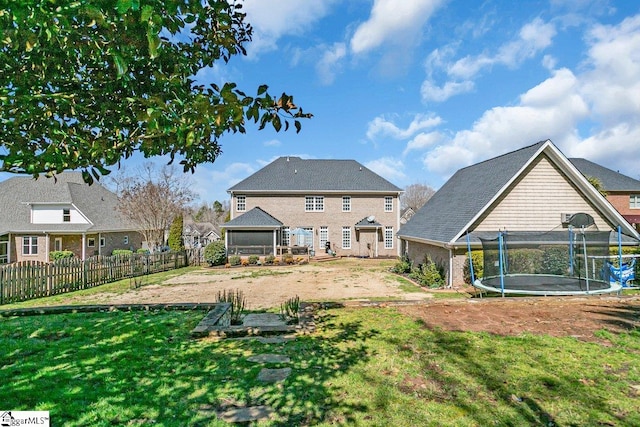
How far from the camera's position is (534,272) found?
13.3 meters

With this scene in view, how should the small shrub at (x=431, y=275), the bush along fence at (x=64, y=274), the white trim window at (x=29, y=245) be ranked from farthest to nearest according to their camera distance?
the white trim window at (x=29, y=245) < the small shrub at (x=431, y=275) < the bush along fence at (x=64, y=274)

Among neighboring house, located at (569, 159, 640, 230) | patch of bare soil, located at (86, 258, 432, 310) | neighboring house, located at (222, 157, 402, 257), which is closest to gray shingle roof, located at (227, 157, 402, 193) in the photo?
Result: neighboring house, located at (222, 157, 402, 257)

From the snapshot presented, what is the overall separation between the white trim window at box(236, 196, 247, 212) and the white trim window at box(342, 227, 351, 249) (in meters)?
9.51

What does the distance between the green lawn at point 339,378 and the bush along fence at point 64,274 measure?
782 centimetres

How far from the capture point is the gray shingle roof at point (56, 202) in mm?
28406

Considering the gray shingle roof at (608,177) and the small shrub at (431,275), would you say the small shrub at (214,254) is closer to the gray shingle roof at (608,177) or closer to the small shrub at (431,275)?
the small shrub at (431,275)

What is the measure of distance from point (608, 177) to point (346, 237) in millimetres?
28620

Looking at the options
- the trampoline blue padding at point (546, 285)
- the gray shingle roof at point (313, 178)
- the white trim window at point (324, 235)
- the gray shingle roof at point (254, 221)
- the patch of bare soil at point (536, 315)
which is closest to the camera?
the patch of bare soil at point (536, 315)

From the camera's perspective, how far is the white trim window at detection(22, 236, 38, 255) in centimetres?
2805

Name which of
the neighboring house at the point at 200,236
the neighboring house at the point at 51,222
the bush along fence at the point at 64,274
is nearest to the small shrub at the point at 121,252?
the neighboring house at the point at 51,222

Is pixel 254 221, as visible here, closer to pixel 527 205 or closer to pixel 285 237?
pixel 285 237

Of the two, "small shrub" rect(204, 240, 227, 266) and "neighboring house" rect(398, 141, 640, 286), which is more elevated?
"neighboring house" rect(398, 141, 640, 286)

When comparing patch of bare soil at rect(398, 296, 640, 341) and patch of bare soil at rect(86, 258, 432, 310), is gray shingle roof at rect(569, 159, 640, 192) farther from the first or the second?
patch of bare soil at rect(398, 296, 640, 341)

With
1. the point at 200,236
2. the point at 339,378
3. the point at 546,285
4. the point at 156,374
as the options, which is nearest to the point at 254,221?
the point at 546,285
